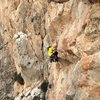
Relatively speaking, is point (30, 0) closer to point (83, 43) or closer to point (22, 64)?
point (22, 64)

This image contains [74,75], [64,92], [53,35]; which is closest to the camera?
[74,75]

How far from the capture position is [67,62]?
38.3m

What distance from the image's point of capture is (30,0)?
5212 centimetres

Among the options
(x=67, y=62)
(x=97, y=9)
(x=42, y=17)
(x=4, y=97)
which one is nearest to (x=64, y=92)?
(x=67, y=62)

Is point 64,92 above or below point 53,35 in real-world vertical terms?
below

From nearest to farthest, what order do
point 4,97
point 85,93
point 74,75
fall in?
1. point 85,93
2. point 74,75
3. point 4,97

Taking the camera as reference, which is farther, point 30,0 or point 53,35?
point 30,0

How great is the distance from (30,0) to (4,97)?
1793 cm

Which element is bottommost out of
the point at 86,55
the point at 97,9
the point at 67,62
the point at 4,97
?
the point at 4,97

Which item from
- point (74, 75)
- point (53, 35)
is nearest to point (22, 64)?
point (53, 35)

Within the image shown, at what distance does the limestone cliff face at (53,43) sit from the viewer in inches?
1220

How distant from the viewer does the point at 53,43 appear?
142 ft

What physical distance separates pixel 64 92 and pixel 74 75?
16.5ft

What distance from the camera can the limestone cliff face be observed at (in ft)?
102
